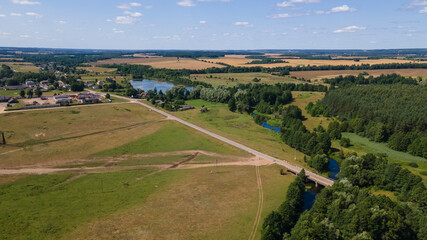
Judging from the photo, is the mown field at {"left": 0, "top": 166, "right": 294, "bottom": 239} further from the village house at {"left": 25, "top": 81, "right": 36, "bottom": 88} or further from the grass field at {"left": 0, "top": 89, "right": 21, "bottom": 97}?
the village house at {"left": 25, "top": 81, "right": 36, "bottom": 88}

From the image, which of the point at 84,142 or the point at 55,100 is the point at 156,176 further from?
the point at 55,100

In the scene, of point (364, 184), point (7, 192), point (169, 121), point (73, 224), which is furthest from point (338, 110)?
point (7, 192)

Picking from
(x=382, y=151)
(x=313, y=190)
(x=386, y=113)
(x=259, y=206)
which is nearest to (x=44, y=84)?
(x=259, y=206)

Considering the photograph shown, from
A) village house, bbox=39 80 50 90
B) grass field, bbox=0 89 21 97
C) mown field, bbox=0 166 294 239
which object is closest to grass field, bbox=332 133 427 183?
mown field, bbox=0 166 294 239

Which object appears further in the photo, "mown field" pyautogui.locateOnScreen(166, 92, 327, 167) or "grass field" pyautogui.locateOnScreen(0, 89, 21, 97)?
"grass field" pyautogui.locateOnScreen(0, 89, 21, 97)

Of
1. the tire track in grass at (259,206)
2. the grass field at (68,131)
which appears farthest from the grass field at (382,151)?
the grass field at (68,131)
